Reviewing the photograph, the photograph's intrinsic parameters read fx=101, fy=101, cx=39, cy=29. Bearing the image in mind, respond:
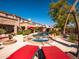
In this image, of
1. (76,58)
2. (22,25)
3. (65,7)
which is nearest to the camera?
(76,58)

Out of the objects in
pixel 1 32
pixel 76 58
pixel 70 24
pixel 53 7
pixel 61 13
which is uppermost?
pixel 53 7

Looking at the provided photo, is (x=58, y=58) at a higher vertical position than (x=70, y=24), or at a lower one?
lower

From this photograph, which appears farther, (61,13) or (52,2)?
(52,2)

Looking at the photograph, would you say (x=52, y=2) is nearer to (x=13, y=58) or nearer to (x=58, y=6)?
(x=58, y=6)

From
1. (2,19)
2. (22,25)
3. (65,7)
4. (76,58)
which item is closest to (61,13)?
(65,7)

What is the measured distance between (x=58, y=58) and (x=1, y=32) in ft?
62.7

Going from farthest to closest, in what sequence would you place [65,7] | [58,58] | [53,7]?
[53,7] < [65,7] < [58,58]

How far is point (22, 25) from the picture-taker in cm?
4403

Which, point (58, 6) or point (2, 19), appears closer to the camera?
point (2, 19)

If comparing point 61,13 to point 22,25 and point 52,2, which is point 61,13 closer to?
point 52,2

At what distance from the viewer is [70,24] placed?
127 feet

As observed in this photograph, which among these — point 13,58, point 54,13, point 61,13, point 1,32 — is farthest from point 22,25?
point 13,58

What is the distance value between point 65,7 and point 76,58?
30.6m

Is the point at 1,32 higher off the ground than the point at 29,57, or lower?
higher
